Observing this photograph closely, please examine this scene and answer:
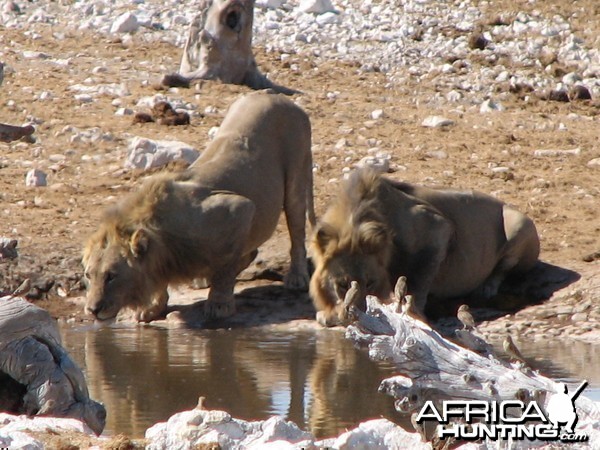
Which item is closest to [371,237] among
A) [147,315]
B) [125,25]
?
[147,315]

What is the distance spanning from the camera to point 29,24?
63.5ft

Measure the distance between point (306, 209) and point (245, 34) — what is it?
5.27m

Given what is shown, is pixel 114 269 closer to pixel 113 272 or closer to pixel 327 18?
pixel 113 272

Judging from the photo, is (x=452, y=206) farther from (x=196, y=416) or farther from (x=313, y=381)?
(x=196, y=416)

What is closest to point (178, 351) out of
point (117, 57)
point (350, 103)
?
point (350, 103)

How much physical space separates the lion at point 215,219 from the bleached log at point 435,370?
4.75 m

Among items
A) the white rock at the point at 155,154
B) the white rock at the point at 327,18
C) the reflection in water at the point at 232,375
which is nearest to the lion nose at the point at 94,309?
the reflection in water at the point at 232,375

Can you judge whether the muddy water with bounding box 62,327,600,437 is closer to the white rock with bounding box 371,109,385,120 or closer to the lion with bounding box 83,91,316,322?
the lion with bounding box 83,91,316,322

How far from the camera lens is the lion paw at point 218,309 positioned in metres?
10.8

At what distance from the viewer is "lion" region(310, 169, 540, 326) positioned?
401 inches

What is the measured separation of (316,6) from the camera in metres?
20.2

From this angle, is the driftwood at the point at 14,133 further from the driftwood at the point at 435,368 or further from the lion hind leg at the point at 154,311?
the driftwood at the point at 435,368

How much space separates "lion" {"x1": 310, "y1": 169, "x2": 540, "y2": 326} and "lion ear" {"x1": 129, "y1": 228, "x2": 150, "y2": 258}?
1.17 m

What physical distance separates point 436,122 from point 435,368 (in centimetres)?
951
